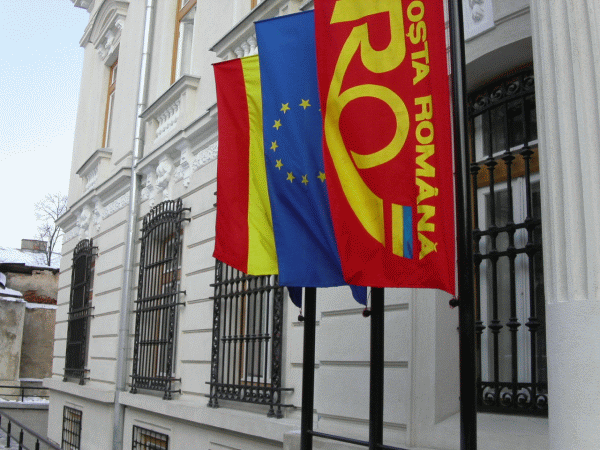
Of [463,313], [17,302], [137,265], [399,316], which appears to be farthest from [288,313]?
[17,302]

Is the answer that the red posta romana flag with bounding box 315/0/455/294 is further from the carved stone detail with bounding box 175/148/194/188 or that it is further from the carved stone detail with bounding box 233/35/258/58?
the carved stone detail with bounding box 175/148/194/188

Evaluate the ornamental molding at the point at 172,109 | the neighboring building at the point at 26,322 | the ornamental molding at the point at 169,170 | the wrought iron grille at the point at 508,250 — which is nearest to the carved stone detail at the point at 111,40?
the ornamental molding at the point at 172,109

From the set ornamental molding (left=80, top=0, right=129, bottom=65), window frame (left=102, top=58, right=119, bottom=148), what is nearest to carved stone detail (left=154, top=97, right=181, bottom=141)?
window frame (left=102, top=58, right=119, bottom=148)

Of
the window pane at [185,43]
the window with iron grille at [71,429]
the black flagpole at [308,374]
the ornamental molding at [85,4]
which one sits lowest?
the window with iron grille at [71,429]

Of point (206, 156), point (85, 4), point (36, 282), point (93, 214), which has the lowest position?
point (206, 156)

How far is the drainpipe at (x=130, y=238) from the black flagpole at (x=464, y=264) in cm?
772

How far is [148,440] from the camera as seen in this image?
30.3 ft

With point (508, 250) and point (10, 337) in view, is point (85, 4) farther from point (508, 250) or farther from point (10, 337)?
point (10, 337)

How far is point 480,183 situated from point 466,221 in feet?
5.53

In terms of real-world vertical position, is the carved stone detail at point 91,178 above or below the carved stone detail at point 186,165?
above

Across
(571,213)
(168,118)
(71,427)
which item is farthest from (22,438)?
(571,213)

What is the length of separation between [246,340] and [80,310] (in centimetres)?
689

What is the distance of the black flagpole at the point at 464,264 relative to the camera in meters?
3.11

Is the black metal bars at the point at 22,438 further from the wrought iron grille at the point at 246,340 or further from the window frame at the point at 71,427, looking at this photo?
the wrought iron grille at the point at 246,340
